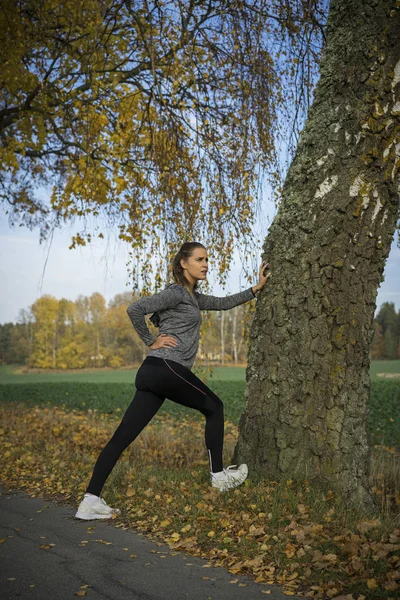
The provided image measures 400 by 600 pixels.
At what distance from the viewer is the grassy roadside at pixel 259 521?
11.3 feet

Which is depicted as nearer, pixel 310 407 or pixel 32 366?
pixel 310 407

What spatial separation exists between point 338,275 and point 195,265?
1172 mm

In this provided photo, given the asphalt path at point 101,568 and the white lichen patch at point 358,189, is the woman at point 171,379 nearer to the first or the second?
the asphalt path at point 101,568

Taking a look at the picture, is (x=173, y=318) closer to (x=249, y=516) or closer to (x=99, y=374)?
(x=249, y=516)

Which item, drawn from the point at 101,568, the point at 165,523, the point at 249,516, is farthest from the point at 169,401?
the point at 101,568

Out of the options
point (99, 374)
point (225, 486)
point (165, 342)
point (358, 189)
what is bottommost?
point (99, 374)

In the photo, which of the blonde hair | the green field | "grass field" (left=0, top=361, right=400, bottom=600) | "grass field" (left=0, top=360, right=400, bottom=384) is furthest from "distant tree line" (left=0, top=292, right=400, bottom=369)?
the blonde hair

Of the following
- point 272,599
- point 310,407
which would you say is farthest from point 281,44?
point 272,599

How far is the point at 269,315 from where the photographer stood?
5.02 m

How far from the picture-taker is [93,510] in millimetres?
4727

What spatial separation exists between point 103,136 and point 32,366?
48.3 m

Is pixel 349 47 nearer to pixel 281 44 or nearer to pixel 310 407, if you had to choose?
pixel 281 44

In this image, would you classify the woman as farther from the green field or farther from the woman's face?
the green field

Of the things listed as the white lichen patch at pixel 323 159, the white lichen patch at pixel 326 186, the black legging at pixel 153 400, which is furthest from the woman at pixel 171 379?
the white lichen patch at pixel 323 159
